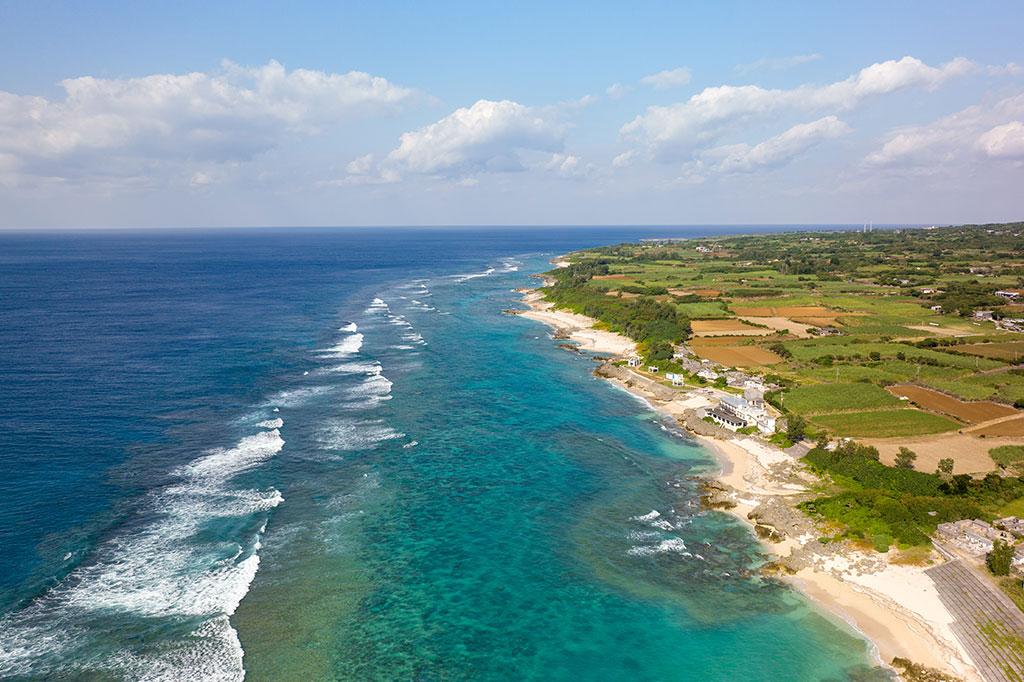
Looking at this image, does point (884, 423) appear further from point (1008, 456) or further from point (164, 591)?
point (164, 591)

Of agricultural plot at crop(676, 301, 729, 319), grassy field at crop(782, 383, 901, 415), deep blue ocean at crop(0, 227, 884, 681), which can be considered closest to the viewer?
deep blue ocean at crop(0, 227, 884, 681)

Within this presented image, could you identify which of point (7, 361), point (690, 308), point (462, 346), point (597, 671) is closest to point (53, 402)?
point (7, 361)

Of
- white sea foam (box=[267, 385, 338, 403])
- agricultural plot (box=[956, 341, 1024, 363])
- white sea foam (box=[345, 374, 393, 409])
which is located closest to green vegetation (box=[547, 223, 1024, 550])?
agricultural plot (box=[956, 341, 1024, 363])

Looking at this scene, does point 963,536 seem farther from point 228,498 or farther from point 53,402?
point 53,402

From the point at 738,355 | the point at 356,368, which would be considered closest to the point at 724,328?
the point at 738,355

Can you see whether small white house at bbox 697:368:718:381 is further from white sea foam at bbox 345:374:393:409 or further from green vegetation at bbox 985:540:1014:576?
green vegetation at bbox 985:540:1014:576

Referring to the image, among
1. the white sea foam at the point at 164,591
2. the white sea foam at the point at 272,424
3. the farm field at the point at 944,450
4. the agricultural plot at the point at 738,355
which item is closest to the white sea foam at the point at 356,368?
the white sea foam at the point at 272,424
